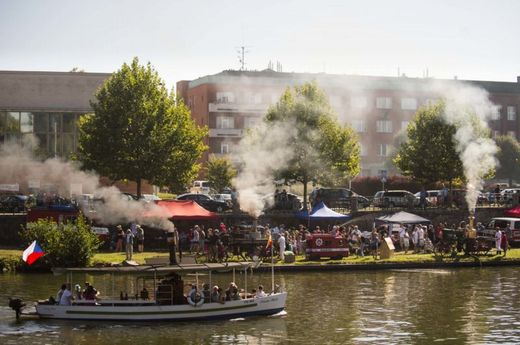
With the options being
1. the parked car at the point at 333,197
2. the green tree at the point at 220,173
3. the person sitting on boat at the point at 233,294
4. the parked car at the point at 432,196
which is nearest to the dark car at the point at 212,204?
the parked car at the point at 333,197

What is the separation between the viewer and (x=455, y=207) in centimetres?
8644

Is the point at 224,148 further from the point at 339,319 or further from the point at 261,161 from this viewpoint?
the point at 339,319

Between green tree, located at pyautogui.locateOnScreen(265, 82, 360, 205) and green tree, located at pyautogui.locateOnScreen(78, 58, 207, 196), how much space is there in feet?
33.4

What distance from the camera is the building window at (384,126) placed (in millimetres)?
143500

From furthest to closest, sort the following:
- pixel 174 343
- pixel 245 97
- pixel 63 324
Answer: pixel 245 97
pixel 63 324
pixel 174 343

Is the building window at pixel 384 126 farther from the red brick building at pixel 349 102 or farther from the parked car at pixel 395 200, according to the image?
the parked car at pixel 395 200

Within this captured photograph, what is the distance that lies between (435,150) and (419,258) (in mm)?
28066

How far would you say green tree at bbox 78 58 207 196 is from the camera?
80500mm

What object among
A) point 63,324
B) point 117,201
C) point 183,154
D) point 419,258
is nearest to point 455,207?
point 419,258

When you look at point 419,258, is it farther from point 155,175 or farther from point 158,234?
point 155,175

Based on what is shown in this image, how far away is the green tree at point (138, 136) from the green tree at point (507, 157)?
62.9 metres

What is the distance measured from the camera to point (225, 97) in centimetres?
13488

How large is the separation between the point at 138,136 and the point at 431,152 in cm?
3089

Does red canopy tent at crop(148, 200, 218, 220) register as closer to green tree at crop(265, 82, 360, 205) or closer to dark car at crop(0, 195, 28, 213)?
→ green tree at crop(265, 82, 360, 205)
